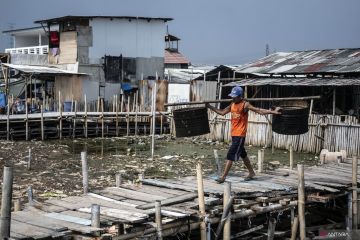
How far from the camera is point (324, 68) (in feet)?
73.6

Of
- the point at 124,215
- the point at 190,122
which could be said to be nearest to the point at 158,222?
the point at 124,215

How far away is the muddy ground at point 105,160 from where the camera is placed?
14.5 m

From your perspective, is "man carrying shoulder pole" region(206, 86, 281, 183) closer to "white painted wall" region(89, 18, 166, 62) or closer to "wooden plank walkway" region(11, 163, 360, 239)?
"wooden plank walkway" region(11, 163, 360, 239)

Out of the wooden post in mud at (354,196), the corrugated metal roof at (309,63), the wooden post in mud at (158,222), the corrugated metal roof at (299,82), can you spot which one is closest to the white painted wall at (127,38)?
the corrugated metal roof at (309,63)

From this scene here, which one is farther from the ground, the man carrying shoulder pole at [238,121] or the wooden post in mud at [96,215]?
the man carrying shoulder pole at [238,121]

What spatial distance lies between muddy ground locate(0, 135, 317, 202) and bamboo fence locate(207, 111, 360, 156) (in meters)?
0.50

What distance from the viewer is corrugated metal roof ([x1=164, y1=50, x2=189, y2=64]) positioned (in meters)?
45.3

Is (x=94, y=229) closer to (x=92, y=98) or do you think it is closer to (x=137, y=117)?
(x=137, y=117)

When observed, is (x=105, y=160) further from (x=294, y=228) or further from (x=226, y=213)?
(x=226, y=213)

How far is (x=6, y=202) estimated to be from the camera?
5684mm

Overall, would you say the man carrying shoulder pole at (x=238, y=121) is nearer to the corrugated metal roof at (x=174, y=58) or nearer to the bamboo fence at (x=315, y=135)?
the bamboo fence at (x=315, y=135)

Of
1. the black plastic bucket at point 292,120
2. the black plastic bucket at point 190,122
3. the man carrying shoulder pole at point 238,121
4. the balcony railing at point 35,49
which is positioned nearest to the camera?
the man carrying shoulder pole at point 238,121

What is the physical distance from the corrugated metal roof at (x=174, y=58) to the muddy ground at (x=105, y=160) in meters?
19.8

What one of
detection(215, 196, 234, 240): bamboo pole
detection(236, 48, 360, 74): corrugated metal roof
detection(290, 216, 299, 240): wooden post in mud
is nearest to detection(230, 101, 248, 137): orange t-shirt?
detection(290, 216, 299, 240): wooden post in mud
